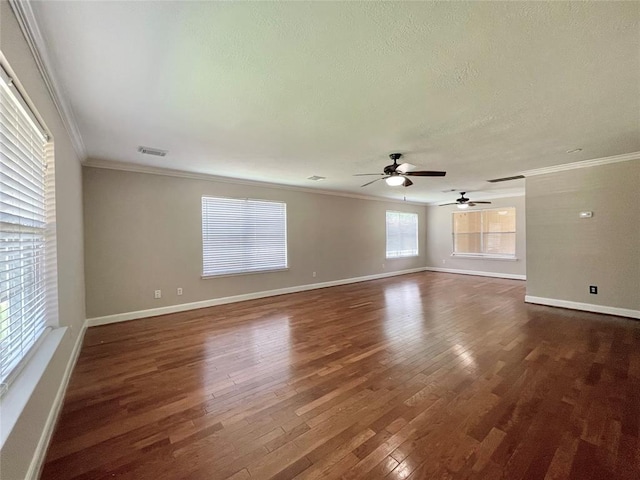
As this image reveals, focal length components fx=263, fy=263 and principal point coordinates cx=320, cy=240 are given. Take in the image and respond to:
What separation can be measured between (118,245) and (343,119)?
387 centimetres

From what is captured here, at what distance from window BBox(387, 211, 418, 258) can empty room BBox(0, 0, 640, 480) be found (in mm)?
3617

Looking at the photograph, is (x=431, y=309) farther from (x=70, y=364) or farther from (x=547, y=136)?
(x=70, y=364)

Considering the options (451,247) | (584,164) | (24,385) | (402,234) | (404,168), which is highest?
(584,164)

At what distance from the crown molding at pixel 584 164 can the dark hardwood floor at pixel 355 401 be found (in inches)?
95.2

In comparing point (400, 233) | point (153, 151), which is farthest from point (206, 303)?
point (400, 233)

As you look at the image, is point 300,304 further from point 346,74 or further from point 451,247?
point 451,247

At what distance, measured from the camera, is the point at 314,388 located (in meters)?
2.26

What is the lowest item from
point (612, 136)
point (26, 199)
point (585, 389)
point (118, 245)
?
point (585, 389)

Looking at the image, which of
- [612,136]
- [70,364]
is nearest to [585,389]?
[612,136]

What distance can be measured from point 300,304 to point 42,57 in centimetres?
439

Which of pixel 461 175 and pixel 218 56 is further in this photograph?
pixel 461 175

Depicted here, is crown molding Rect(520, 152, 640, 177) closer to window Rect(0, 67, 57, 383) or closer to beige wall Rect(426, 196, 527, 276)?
beige wall Rect(426, 196, 527, 276)

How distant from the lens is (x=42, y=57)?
167cm

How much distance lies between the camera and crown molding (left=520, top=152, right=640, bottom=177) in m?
3.90
